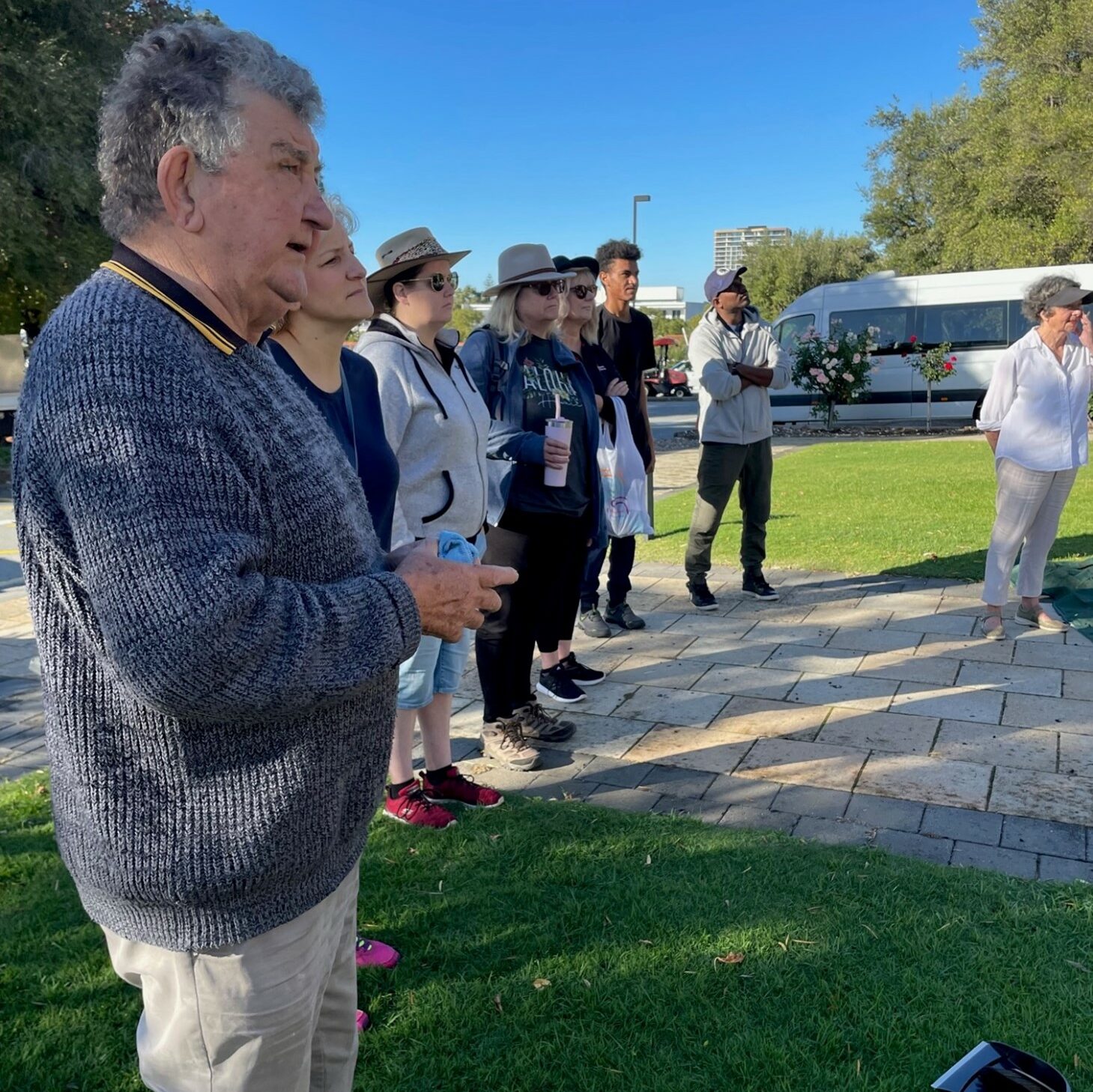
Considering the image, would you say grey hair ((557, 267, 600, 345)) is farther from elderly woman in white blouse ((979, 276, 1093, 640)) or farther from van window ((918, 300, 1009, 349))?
van window ((918, 300, 1009, 349))

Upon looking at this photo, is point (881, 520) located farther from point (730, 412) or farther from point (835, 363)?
point (835, 363)

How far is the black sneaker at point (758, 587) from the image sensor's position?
630cm

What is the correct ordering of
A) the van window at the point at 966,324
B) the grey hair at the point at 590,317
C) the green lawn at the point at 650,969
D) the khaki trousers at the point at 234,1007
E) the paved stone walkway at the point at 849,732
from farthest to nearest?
1. the van window at the point at 966,324
2. the grey hair at the point at 590,317
3. the paved stone walkway at the point at 849,732
4. the green lawn at the point at 650,969
5. the khaki trousers at the point at 234,1007

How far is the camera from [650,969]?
2518mm

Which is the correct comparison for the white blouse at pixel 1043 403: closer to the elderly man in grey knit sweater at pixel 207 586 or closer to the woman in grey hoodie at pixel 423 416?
the woman in grey hoodie at pixel 423 416

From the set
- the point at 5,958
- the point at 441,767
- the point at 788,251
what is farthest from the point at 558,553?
the point at 788,251

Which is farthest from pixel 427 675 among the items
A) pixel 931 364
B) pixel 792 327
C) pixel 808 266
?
pixel 808 266

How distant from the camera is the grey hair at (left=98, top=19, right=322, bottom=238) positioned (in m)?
1.15

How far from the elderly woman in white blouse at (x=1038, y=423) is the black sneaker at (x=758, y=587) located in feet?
4.54

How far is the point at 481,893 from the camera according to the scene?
289cm

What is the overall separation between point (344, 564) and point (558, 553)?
2807 mm

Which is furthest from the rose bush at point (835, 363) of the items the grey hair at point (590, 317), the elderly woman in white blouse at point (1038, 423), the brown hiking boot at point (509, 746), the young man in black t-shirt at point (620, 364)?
the brown hiking boot at point (509, 746)

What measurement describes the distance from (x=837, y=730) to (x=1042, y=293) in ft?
9.34

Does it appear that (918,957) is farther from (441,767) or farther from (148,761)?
(148,761)
